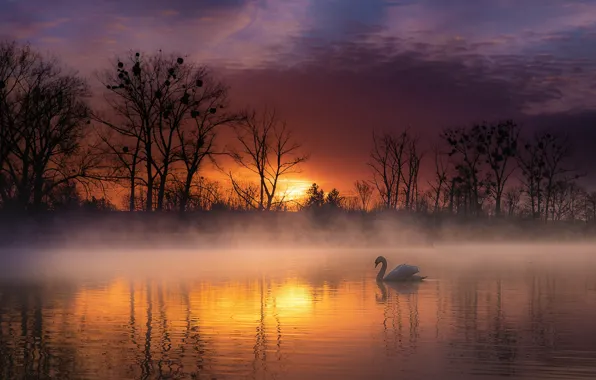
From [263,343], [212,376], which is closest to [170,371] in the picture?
[212,376]

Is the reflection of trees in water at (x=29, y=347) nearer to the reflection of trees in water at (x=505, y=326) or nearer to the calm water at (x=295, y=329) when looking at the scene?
the calm water at (x=295, y=329)

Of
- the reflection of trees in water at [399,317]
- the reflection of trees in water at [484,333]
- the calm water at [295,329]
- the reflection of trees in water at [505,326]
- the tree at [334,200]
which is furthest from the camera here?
the tree at [334,200]

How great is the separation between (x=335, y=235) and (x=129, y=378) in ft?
194

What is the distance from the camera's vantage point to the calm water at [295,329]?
1453 cm

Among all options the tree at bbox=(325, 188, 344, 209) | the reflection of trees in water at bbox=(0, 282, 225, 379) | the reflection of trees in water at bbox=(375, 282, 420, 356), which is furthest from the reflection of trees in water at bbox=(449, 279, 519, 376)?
the tree at bbox=(325, 188, 344, 209)

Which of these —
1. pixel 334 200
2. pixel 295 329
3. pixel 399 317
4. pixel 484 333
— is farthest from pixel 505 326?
pixel 334 200

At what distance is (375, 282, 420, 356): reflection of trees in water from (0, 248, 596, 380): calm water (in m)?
0.04

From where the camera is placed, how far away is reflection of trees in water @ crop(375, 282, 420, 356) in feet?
55.9

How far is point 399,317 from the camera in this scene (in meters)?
21.7

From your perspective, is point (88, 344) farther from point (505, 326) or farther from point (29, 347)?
point (505, 326)

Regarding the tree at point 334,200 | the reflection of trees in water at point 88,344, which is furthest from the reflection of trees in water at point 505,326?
the tree at point 334,200

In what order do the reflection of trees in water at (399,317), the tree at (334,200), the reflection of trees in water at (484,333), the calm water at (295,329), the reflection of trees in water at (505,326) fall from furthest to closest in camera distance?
the tree at (334,200)
the reflection of trees in water at (399,317)
the reflection of trees in water at (505,326)
the reflection of trees in water at (484,333)
the calm water at (295,329)

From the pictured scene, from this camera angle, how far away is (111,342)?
681 inches

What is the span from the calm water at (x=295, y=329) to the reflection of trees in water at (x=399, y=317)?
4cm
